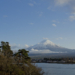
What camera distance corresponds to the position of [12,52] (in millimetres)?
39438

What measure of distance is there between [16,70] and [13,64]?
1.74 meters

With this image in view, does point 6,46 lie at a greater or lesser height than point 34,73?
greater

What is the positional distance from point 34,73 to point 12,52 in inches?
458

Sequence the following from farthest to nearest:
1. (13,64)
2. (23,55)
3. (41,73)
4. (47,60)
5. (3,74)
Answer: (47,60)
(23,55)
(41,73)
(13,64)
(3,74)

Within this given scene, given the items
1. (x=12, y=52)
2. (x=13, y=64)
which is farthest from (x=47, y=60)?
(x=13, y=64)

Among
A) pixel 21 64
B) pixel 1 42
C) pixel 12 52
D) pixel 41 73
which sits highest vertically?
pixel 1 42

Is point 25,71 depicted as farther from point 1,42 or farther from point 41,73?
point 1,42

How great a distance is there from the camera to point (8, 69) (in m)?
27.4

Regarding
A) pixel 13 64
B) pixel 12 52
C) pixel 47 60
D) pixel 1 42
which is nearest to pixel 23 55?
pixel 12 52

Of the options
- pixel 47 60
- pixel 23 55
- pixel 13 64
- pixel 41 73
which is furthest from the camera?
pixel 47 60

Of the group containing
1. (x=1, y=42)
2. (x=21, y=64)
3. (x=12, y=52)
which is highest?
(x=1, y=42)

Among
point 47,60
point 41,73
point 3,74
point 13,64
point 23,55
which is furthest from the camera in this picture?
point 47,60

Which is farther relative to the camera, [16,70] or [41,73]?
[41,73]

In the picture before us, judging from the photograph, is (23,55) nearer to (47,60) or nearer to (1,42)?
(1,42)
